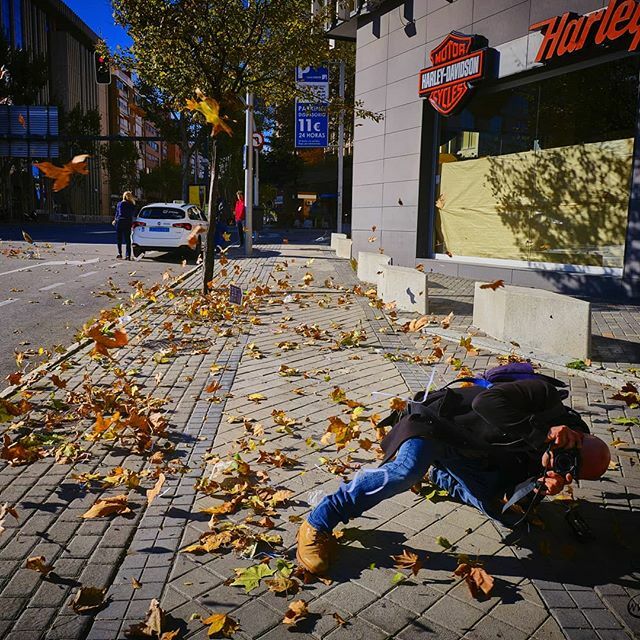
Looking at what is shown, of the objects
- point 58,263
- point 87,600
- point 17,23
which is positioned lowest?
point 87,600

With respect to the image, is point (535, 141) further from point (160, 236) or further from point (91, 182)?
point (91, 182)

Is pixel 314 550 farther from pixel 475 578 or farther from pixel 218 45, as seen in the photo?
pixel 218 45

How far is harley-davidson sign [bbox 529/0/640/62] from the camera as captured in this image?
9594 millimetres

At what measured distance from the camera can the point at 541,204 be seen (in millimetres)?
12656

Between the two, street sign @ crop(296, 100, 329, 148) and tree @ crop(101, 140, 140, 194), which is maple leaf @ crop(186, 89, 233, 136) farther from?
tree @ crop(101, 140, 140, 194)

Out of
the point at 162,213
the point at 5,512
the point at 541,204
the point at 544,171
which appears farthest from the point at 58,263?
the point at 5,512

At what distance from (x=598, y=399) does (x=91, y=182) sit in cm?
7569

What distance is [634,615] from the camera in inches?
103

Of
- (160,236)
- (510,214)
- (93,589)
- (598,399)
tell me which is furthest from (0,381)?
(160,236)

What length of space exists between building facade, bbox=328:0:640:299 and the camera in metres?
8.55

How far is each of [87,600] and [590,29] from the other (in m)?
11.0

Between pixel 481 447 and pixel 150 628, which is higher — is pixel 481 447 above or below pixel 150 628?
above

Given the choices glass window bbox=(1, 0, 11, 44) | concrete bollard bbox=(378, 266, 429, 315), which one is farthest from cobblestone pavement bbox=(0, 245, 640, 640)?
glass window bbox=(1, 0, 11, 44)

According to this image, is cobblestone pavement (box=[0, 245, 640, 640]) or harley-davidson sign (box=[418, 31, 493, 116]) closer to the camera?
cobblestone pavement (box=[0, 245, 640, 640])
